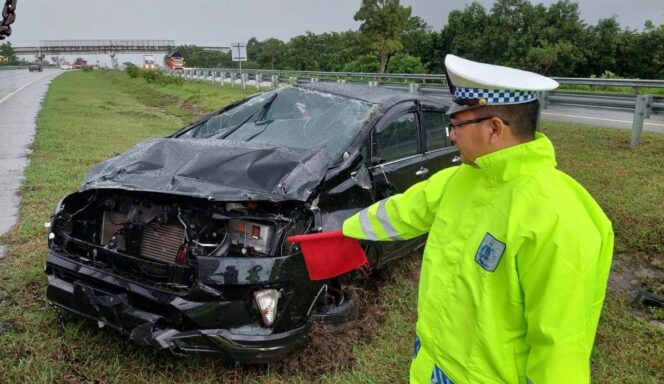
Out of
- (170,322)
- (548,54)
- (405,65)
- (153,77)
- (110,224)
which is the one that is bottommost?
(170,322)

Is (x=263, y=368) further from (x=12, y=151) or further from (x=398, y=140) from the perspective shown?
(x=12, y=151)

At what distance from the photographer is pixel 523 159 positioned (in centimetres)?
135

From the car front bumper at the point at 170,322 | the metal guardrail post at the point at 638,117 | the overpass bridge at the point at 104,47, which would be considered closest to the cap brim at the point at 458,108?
the car front bumper at the point at 170,322

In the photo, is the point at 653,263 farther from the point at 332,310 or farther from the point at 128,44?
the point at 128,44

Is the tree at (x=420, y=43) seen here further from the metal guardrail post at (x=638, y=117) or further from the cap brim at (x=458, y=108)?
the cap brim at (x=458, y=108)

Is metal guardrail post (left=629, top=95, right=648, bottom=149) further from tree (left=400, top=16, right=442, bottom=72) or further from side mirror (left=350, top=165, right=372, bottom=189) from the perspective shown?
tree (left=400, top=16, right=442, bottom=72)

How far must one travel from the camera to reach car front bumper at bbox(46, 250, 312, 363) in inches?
94.3

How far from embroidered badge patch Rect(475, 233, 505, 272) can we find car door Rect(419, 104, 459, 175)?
9.40 ft

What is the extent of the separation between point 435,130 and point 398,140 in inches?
29.9

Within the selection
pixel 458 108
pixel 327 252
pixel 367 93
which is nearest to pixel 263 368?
pixel 327 252

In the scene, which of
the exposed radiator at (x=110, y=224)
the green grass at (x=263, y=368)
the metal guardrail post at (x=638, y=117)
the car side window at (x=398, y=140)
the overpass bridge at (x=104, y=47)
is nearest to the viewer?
the green grass at (x=263, y=368)

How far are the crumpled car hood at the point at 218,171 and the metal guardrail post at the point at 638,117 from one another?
252 inches

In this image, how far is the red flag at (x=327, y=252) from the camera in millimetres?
2078

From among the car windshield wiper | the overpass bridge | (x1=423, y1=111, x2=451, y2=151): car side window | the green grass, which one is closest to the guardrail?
(x1=423, y1=111, x2=451, y2=151): car side window
